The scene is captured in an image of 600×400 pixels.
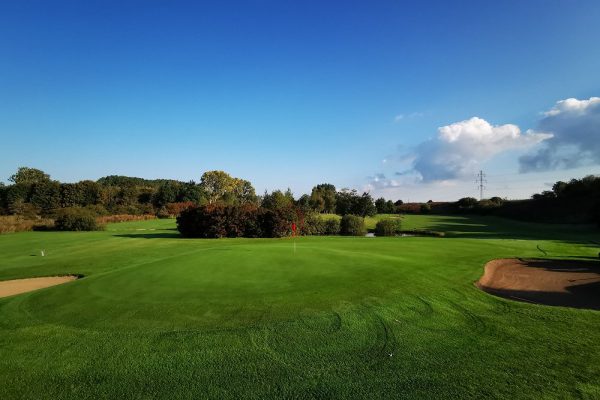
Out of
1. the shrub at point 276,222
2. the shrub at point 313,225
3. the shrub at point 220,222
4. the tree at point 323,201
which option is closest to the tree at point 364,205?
the tree at point 323,201

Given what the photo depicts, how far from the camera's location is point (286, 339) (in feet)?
23.1

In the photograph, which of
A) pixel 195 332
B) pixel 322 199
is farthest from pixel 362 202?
pixel 195 332

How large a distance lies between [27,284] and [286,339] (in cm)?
1343

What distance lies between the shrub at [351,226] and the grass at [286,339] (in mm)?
34167

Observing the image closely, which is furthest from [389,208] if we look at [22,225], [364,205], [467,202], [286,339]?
[286,339]

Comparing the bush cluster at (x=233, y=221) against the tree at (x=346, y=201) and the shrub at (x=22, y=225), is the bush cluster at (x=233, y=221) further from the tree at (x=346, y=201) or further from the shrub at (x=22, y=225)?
the tree at (x=346, y=201)

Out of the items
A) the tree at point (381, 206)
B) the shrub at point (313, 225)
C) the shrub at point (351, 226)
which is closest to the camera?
the shrub at point (313, 225)

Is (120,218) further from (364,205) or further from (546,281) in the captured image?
(546,281)

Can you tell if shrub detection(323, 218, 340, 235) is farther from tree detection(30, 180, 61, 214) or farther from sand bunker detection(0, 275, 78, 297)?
tree detection(30, 180, 61, 214)

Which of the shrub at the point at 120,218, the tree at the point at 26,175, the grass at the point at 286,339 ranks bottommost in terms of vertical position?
the grass at the point at 286,339

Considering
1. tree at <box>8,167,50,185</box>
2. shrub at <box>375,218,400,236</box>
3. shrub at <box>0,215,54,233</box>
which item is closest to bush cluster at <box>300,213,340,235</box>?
shrub at <box>375,218,400,236</box>

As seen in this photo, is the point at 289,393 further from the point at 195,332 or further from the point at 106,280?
the point at 106,280

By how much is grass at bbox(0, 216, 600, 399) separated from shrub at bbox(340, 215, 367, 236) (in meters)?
34.2

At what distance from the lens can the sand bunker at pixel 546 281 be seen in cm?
1186
